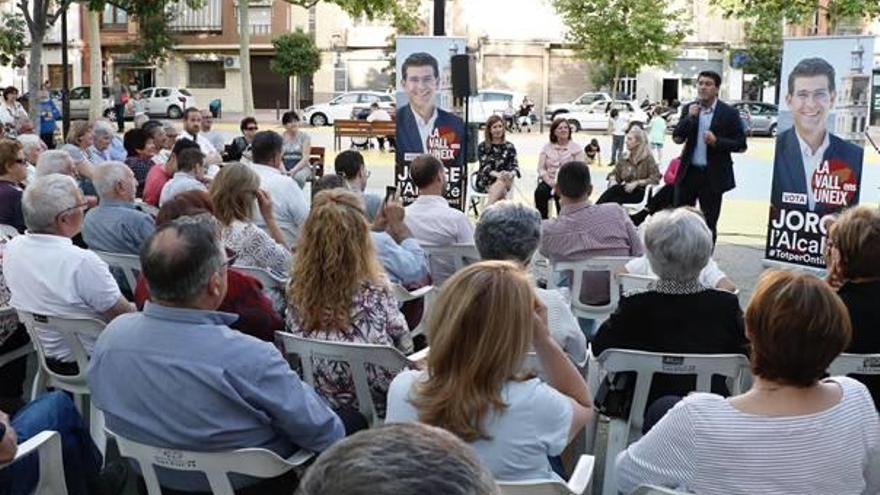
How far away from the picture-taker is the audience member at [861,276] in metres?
3.69

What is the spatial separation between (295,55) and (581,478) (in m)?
43.8

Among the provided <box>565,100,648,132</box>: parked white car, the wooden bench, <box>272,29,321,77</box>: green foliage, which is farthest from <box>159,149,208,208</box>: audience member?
<box>272,29,321,77</box>: green foliage

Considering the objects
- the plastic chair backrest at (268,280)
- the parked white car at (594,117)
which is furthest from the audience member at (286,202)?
the parked white car at (594,117)

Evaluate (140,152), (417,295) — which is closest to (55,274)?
(417,295)

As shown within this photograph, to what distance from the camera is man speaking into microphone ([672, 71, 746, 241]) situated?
9.20 meters

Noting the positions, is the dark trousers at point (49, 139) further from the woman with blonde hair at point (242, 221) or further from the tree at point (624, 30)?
the tree at point (624, 30)

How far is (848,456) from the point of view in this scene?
2561mm

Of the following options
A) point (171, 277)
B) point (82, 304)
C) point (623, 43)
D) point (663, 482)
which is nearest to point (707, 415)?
point (663, 482)

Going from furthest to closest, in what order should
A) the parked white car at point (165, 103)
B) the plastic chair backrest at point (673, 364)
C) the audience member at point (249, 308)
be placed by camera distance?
the parked white car at point (165, 103), the audience member at point (249, 308), the plastic chair backrest at point (673, 364)

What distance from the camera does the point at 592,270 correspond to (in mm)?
5652

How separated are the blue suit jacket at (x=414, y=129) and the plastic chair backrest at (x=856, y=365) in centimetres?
722

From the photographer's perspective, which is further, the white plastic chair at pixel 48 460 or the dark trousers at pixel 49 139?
the dark trousers at pixel 49 139

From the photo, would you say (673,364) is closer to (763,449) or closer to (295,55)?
(763,449)

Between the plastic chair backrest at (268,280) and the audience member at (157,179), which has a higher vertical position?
the audience member at (157,179)
